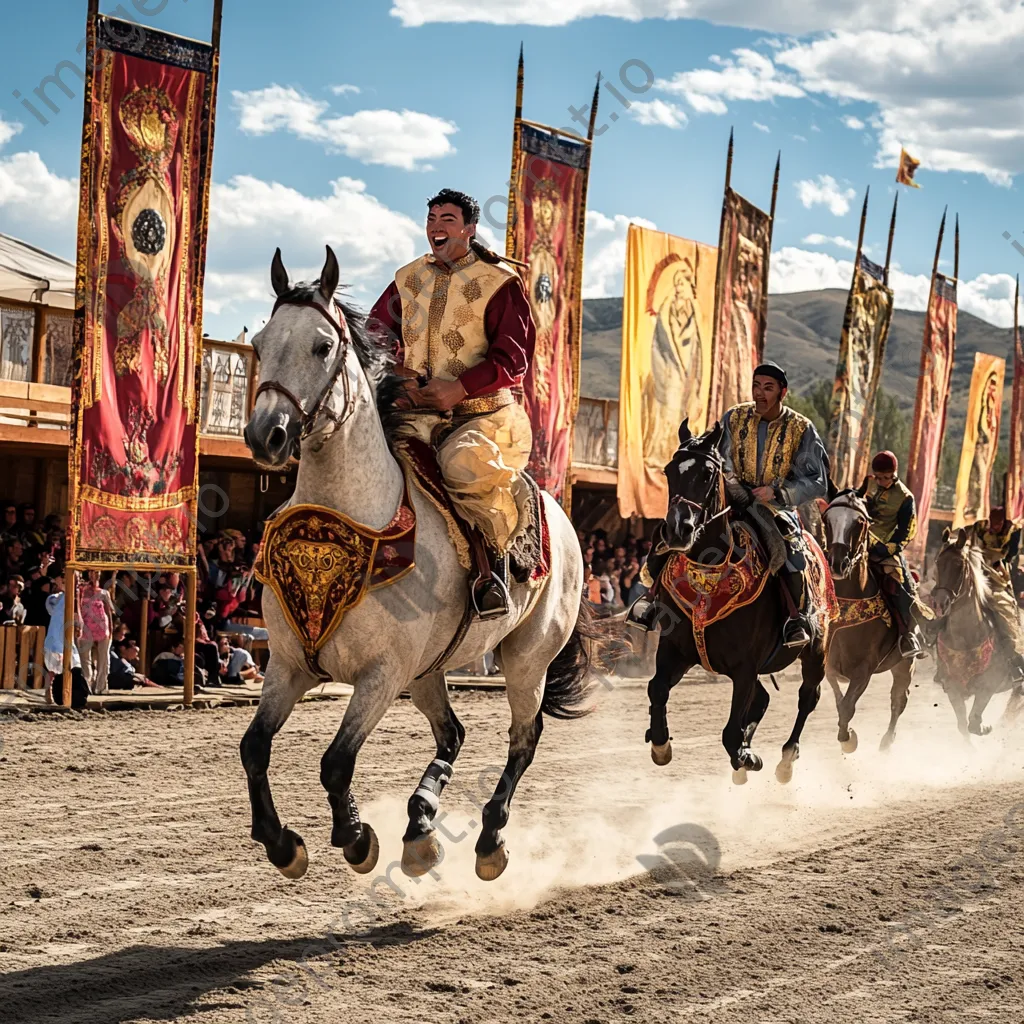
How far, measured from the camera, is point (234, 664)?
47.4 feet

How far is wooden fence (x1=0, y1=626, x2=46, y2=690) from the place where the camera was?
1257cm

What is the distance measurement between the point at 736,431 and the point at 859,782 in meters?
3.19

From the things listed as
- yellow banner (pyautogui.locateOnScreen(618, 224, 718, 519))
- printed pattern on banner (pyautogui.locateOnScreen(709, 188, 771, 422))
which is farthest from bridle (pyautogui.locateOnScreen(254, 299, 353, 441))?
printed pattern on banner (pyautogui.locateOnScreen(709, 188, 771, 422))

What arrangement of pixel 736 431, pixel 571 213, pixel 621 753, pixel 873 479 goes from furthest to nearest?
pixel 571 213 → pixel 873 479 → pixel 621 753 → pixel 736 431

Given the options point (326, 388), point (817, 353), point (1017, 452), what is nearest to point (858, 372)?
point (1017, 452)

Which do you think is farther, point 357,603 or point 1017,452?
point 1017,452

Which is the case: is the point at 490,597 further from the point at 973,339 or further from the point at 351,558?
the point at 973,339

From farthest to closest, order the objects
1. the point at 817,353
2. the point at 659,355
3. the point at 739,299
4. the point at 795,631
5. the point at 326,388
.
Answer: the point at 817,353 < the point at 739,299 < the point at 659,355 < the point at 795,631 < the point at 326,388

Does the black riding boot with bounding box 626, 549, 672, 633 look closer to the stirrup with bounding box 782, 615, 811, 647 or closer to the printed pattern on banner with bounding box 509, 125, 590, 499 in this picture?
the stirrup with bounding box 782, 615, 811, 647

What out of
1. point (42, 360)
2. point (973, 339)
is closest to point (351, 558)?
point (42, 360)

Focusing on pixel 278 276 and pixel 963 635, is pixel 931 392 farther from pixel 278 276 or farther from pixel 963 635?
pixel 278 276

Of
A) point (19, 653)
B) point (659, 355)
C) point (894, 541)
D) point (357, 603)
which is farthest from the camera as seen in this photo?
point (659, 355)

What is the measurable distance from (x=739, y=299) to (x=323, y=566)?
14.1 m

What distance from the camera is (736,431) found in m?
8.80
